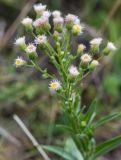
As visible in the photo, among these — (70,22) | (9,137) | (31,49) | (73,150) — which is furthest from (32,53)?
(9,137)

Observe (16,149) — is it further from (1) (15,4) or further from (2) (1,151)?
(1) (15,4)

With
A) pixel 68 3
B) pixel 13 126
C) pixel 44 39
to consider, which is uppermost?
pixel 68 3

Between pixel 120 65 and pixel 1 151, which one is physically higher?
pixel 120 65

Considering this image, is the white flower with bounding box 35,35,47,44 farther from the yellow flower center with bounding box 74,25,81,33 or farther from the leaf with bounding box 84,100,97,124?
the leaf with bounding box 84,100,97,124

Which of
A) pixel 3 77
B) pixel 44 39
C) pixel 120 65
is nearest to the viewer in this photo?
pixel 44 39

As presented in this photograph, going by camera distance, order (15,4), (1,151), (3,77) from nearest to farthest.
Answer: (1,151)
(3,77)
(15,4)

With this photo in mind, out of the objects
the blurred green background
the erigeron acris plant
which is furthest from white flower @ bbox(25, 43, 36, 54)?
the blurred green background

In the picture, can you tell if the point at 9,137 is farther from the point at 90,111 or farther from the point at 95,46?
the point at 95,46

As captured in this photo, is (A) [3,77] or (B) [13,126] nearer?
(B) [13,126]

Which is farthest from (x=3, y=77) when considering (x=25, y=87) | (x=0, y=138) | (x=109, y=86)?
(x=109, y=86)
